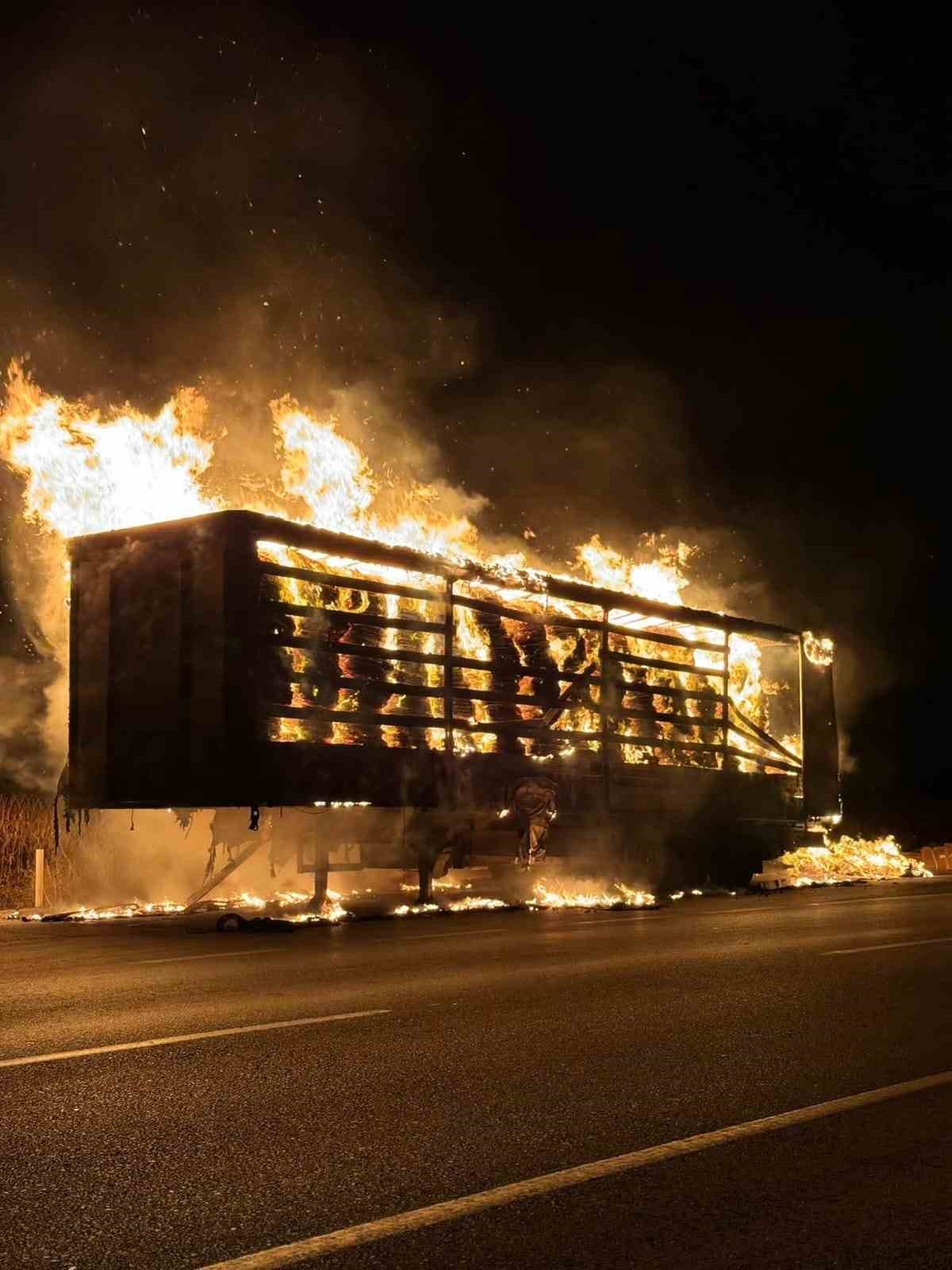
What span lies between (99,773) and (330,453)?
708 cm

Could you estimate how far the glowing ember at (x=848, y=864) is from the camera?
22578mm

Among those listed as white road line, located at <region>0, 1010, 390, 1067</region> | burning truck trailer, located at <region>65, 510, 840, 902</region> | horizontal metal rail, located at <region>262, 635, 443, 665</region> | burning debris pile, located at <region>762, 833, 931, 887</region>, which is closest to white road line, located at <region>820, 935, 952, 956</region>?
white road line, located at <region>0, 1010, 390, 1067</region>

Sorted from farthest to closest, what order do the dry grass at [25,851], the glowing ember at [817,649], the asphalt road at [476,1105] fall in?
the glowing ember at [817,649], the dry grass at [25,851], the asphalt road at [476,1105]

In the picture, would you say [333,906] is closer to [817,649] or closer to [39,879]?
[39,879]

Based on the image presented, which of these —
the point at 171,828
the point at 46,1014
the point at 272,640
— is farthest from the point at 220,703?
the point at 46,1014

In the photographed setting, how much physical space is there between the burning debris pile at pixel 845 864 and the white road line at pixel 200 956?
40.4 ft

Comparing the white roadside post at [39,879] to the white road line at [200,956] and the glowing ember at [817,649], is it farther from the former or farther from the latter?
the glowing ember at [817,649]

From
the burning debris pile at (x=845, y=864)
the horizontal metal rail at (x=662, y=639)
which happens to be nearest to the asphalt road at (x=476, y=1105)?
the horizontal metal rail at (x=662, y=639)

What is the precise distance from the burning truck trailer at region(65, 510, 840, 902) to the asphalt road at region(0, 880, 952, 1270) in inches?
114

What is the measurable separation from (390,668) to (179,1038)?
7.57 m

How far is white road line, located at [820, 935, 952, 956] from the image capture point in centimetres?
1062

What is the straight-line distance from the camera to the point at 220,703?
12578mm

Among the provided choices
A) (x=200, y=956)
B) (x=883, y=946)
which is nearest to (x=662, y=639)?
(x=883, y=946)

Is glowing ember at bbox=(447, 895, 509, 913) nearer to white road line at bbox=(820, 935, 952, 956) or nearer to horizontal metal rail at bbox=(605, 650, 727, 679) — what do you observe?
horizontal metal rail at bbox=(605, 650, 727, 679)
